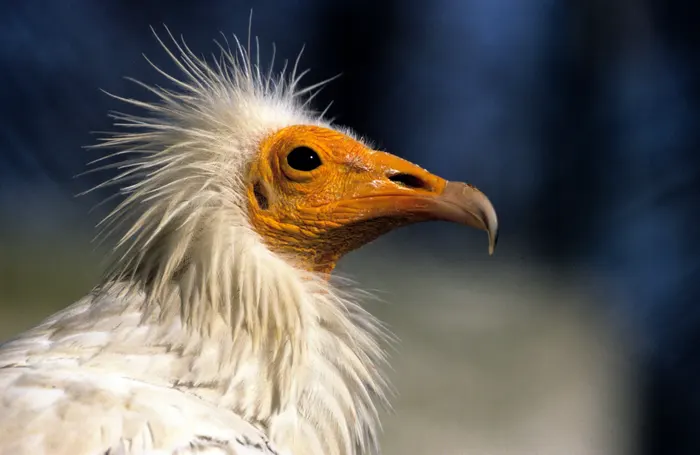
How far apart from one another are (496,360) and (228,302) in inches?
72.8

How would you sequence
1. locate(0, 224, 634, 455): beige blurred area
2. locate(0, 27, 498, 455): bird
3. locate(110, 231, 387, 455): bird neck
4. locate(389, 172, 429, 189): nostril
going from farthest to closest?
1. locate(0, 224, 634, 455): beige blurred area
2. locate(389, 172, 429, 189): nostril
3. locate(110, 231, 387, 455): bird neck
4. locate(0, 27, 498, 455): bird

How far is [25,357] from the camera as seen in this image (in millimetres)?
1049

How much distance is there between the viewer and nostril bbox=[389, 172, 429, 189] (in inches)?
48.6

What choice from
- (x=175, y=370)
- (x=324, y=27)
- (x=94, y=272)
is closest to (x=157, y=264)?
(x=175, y=370)

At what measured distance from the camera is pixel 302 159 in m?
1.26

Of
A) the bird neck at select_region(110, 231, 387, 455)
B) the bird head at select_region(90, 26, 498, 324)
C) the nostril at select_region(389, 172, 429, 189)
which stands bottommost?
the bird neck at select_region(110, 231, 387, 455)

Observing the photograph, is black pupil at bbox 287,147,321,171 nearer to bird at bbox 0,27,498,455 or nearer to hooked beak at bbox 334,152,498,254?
bird at bbox 0,27,498,455

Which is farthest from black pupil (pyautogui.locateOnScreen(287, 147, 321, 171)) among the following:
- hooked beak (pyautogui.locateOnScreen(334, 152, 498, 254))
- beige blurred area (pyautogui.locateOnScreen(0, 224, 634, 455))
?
beige blurred area (pyautogui.locateOnScreen(0, 224, 634, 455))

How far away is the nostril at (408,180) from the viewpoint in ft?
4.05

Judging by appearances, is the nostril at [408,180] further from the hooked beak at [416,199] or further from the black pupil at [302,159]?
the black pupil at [302,159]

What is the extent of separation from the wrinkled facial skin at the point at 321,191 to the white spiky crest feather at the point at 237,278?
4cm

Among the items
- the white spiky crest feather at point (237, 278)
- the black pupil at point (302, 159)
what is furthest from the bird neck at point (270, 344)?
the black pupil at point (302, 159)

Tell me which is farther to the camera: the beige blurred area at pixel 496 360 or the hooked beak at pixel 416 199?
the beige blurred area at pixel 496 360

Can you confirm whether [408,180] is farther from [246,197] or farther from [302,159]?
[246,197]
